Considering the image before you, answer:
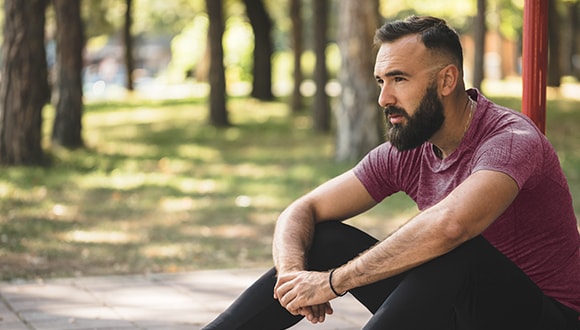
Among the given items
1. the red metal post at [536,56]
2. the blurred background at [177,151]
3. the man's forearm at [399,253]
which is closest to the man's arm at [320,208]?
the man's forearm at [399,253]

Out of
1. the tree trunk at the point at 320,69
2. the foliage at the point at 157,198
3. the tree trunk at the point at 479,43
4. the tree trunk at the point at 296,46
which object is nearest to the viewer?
the foliage at the point at 157,198

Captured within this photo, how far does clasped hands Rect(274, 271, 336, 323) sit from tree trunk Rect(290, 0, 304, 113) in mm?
19474

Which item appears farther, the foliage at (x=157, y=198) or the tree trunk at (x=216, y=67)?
the tree trunk at (x=216, y=67)

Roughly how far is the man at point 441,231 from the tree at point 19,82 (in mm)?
9802

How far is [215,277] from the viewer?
6.71 m

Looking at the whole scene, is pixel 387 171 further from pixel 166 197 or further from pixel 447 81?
pixel 166 197

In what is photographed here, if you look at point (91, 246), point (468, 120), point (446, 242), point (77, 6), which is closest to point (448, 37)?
point (468, 120)

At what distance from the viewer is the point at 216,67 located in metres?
21.0

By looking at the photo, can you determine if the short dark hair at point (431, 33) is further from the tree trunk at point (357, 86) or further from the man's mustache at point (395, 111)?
the tree trunk at point (357, 86)

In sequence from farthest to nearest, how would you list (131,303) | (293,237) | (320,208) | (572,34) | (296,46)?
(572,34) → (296,46) → (131,303) → (320,208) → (293,237)

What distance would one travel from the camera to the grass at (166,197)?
771cm

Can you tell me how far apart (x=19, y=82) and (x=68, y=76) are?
3.19 meters

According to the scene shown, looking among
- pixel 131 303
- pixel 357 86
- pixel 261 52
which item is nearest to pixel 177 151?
pixel 357 86

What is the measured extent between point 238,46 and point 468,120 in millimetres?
35650
